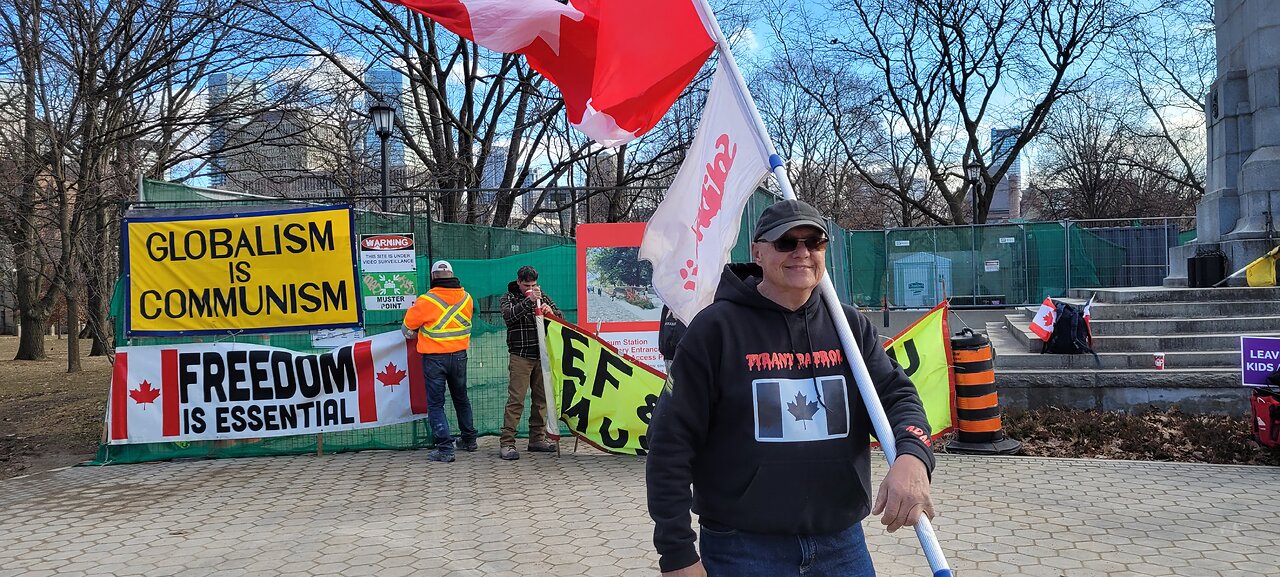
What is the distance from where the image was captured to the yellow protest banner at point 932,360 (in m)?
8.21

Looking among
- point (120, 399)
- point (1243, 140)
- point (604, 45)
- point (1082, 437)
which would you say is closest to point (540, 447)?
point (120, 399)

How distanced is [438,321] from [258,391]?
2074 mm

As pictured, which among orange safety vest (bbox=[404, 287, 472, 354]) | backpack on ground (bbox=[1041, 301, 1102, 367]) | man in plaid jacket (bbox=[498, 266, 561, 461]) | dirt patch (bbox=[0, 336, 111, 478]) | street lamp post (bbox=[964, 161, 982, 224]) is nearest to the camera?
orange safety vest (bbox=[404, 287, 472, 354])

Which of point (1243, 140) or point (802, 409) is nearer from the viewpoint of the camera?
point (802, 409)

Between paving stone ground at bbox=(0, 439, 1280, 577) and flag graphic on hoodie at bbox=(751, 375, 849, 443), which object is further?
paving stone ground at bbox=(0, 439, 1280, 577)

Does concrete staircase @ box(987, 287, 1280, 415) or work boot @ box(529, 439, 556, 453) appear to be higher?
concrete staircase @ box(987, 287, 1280, 415)

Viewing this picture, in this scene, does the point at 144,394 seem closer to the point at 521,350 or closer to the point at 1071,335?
the point at 521,350

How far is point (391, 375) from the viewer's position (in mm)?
9164

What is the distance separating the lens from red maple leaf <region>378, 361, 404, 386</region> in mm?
9156

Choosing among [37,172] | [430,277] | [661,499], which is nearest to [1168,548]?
[661,499]

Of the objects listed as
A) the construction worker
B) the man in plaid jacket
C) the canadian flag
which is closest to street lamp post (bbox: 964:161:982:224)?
the canadian flag

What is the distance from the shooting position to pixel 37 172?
13.5 meters

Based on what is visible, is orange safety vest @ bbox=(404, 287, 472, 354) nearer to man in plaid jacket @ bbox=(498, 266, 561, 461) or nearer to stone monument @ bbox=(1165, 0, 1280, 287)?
man in plaid jacket @ bbox=(498, 266, 561, 461)

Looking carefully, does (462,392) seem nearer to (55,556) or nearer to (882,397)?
(55,556)
